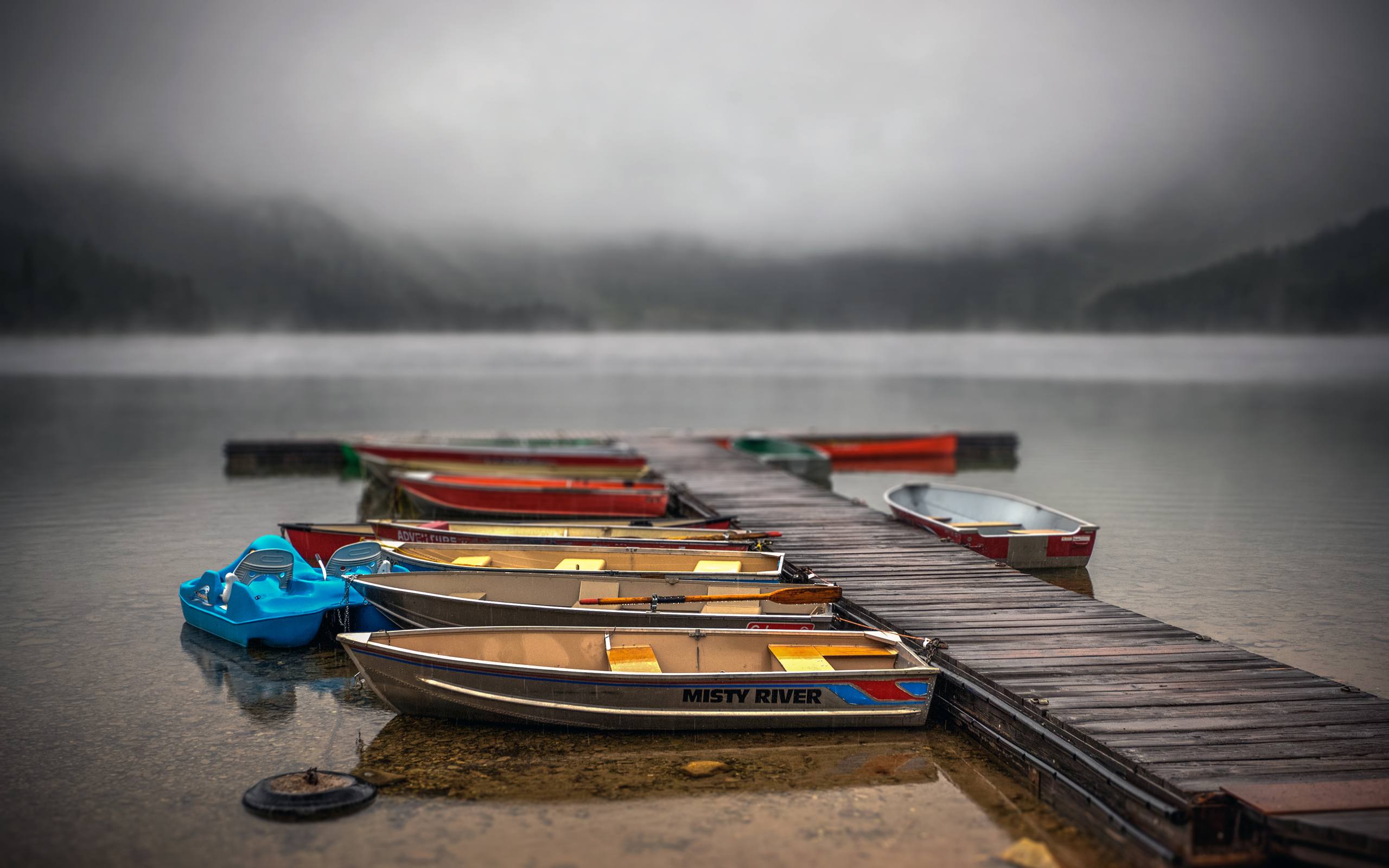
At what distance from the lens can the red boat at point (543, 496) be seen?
2341cm

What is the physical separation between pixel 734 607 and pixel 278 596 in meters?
6.59

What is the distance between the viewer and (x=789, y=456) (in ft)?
108

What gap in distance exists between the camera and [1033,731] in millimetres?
9617

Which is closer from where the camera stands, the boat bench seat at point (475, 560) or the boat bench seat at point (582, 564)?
the boat bench seat at point (582, 564)

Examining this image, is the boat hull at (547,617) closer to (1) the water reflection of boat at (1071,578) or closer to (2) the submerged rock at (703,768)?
(2) the submerged rock at (703,768)

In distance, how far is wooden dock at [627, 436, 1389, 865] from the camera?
7.68 m

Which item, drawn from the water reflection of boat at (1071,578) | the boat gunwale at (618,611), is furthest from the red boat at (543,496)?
the boat gunwale at (618,611)

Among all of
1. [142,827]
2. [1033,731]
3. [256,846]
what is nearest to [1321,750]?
[1033,731]

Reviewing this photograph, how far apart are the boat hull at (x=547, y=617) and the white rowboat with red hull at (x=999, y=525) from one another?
6.49 m

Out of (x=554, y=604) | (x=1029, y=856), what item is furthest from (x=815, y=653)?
(x=554, y=604)

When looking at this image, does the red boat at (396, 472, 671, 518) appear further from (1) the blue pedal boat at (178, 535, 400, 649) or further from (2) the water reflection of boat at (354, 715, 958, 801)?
(2) the water reflection of boat at (354, 715, 958, 801)

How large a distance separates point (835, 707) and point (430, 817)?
14.3 feet

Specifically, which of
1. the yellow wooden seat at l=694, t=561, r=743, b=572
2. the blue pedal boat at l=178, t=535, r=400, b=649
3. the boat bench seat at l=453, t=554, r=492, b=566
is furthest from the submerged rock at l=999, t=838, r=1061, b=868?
the boat bench seat at l=453, t=554, r=492, b=566

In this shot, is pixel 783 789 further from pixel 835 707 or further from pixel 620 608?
pixel 620 608
